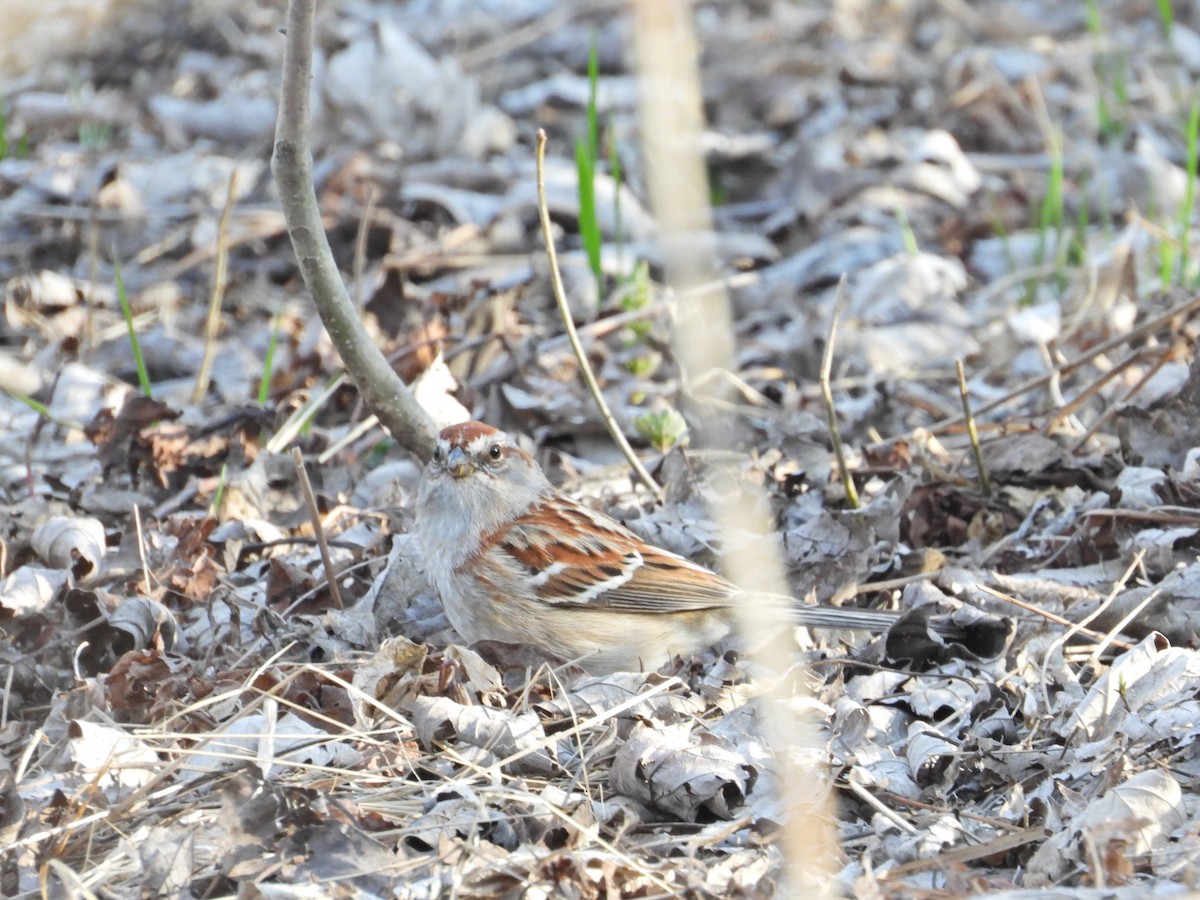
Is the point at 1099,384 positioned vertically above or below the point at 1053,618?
above

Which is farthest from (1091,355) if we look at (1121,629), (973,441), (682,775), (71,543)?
(71,543)

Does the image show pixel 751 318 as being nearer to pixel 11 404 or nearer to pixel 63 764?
pixel 11 404

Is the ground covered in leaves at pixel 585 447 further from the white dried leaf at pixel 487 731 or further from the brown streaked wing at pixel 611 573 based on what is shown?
the brown streaked wing at pixel 611 573

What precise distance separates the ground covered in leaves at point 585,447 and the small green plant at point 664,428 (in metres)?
0.16

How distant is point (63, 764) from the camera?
3.16m

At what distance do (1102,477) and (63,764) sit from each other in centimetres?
340

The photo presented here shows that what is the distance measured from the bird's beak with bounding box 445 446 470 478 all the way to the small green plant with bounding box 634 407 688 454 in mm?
1073

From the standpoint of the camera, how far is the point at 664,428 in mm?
5266

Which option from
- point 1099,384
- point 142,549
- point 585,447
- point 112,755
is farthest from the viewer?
point 585,447

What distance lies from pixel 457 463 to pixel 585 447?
4.32 feet

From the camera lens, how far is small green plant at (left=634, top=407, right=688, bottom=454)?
5266 mm

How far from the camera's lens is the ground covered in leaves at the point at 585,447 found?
300cm

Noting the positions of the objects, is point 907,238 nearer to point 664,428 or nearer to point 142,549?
point 664,428

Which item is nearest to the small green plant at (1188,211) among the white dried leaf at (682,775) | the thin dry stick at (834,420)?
the thin dry stick at (834,420)
